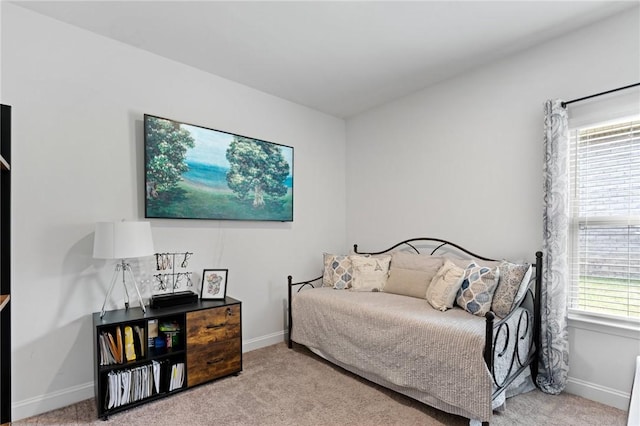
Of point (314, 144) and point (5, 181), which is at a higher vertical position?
point (314, 144)

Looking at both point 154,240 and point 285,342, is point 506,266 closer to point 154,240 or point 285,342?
point 285,342

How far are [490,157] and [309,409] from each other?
2.50m

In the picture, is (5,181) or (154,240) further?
(154,240)

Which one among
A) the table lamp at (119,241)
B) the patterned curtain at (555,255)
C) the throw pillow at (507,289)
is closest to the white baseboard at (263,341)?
the table lamp at (119,241)

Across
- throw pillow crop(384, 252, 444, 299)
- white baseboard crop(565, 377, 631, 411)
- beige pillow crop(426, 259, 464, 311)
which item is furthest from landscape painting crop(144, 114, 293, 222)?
white baseboard crop(565, 377, 631, 411)

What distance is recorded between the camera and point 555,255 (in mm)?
2375

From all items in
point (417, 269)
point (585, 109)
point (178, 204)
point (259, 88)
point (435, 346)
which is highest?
point (259, 88)

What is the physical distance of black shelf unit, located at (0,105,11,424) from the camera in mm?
1398

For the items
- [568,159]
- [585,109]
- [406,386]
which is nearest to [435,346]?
[406,386]

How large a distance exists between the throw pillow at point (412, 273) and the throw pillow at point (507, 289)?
1.97 feet

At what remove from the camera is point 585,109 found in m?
2.43

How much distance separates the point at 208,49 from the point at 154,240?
1606mm

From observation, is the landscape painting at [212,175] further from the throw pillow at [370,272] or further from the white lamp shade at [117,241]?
the throw pillow at [370,272]

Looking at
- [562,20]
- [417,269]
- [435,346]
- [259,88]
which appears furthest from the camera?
[259,88]
